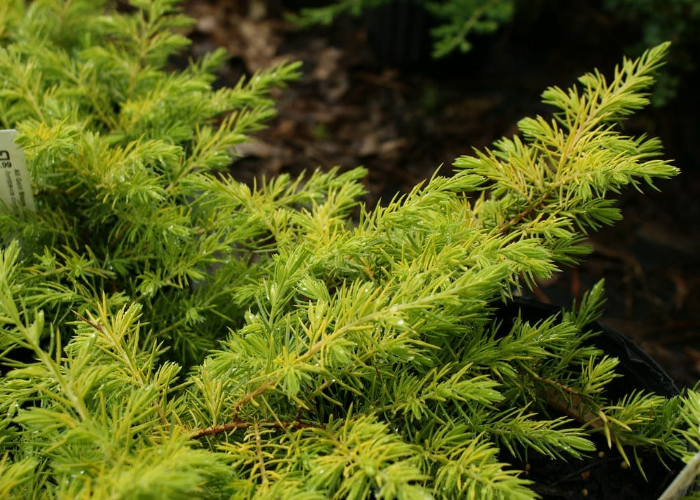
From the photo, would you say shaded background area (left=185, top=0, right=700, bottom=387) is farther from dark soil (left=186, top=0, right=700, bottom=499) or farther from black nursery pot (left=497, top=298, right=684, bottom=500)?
black nursery pot (left=497, top=298, right=684, bottom=500)

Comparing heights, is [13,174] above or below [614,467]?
above

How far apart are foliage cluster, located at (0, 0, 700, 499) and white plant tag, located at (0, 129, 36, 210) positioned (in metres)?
0.02

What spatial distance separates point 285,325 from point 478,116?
1.96 meters

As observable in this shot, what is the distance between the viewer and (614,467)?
0.94 m

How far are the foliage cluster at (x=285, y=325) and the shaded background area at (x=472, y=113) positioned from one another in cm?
113

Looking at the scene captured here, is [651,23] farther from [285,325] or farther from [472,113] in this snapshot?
[285,325]

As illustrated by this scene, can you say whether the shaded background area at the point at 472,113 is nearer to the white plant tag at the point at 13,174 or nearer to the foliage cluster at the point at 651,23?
the foliage cluster at the point at 651,23

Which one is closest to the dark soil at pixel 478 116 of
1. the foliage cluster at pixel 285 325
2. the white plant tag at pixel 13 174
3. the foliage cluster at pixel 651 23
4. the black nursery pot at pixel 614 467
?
the foliage cluster at pixel 651 23

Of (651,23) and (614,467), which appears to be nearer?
(614,467)

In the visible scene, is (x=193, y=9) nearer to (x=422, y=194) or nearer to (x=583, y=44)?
(x=583, y=44)

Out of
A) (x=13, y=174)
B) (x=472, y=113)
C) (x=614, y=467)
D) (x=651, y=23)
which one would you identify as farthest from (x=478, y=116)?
(x=13, y=174)

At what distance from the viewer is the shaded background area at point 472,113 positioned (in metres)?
2.05

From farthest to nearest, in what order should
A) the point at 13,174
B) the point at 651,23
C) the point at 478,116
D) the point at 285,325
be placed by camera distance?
the point at 478,116 < the point at 651,23 < the point at 13,174 < the point at 285,325

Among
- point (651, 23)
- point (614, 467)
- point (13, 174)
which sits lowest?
point (614, 467)
